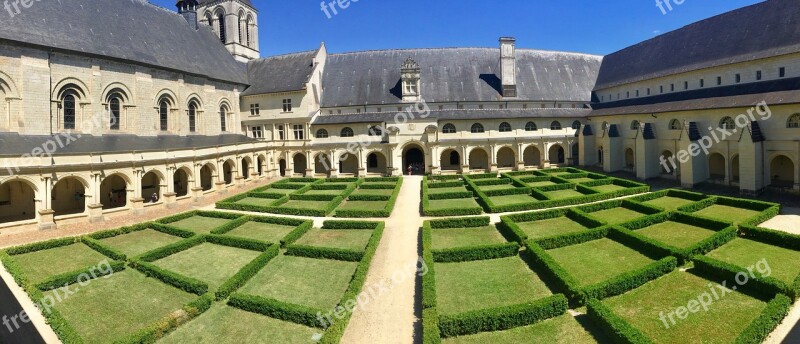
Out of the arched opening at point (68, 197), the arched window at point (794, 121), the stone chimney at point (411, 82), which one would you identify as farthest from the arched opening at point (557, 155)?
the arched opening at point (68, 197)

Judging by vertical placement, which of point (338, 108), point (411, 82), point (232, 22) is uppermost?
point (232, 22)

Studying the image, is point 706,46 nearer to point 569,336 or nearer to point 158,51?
point 569,336

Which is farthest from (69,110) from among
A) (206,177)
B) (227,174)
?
(227,174)

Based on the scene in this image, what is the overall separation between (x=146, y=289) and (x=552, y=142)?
4556 centimetres

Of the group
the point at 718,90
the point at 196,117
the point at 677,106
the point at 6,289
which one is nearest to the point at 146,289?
the point at 6,289

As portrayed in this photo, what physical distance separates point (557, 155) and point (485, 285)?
134 ft

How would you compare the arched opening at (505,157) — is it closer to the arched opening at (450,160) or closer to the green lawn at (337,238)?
the arched opening at (450,160)

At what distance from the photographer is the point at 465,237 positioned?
876 inches

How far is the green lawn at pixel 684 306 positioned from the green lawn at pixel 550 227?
22.9 ft

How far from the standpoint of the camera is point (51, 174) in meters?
25.5

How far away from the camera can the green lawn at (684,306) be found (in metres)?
11.5

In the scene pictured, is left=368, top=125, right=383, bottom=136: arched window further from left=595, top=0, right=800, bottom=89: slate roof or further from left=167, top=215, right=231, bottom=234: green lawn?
left=595, top=0, right=800, bottom=89: slate roof

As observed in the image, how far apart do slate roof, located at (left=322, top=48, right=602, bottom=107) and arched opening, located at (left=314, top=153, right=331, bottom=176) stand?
307 inches

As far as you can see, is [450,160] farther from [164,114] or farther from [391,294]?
[391,294]
